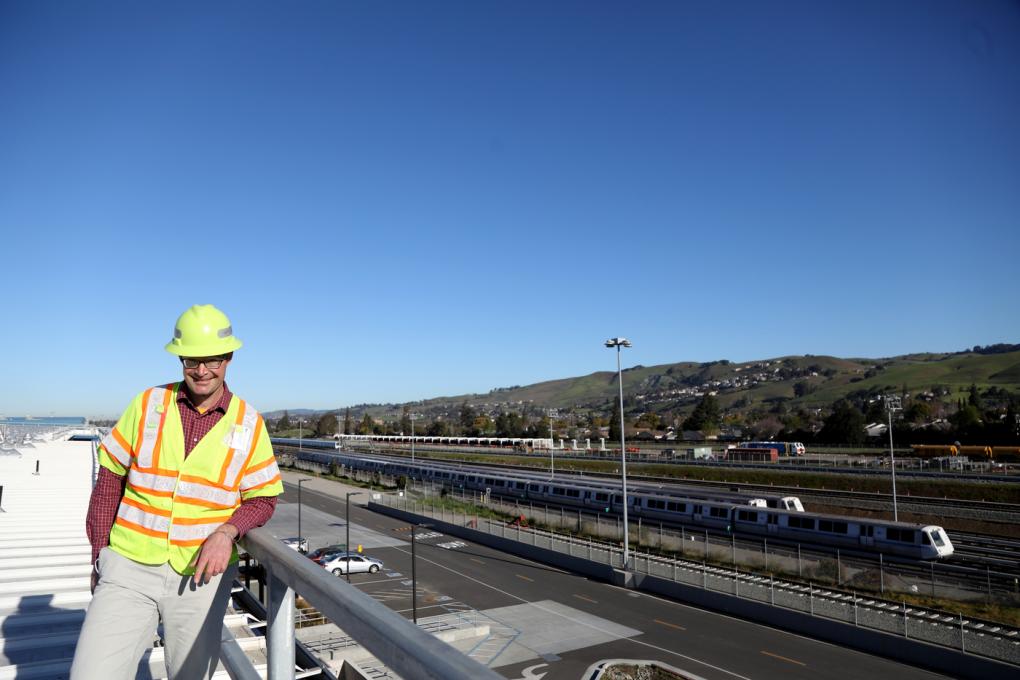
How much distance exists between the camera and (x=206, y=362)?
2.90 m

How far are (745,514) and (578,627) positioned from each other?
16.6 m

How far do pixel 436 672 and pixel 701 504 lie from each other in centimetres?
3999

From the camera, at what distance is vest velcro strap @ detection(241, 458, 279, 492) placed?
9.68 feet

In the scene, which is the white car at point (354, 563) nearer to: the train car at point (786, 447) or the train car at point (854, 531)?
the train car at point (854, 531)

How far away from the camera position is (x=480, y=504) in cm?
5128

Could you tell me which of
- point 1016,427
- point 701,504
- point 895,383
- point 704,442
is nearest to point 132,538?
point 701,504

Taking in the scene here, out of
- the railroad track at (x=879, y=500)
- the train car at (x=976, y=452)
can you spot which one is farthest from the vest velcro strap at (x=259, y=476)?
the train car at (x=976, y=452)

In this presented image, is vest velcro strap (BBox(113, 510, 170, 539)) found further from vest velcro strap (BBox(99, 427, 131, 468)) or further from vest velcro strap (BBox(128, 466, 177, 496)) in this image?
vest velcro strap (BBox(99, 427, 131, 468))

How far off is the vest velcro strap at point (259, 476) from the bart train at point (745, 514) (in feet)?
110

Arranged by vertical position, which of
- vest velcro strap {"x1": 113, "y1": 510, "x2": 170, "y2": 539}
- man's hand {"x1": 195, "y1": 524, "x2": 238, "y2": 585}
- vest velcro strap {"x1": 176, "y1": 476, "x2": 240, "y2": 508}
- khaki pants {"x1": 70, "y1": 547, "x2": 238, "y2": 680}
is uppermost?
vest velcro strap {"x1": 176, "y1": 476, "x2": 240, "y2": 508}

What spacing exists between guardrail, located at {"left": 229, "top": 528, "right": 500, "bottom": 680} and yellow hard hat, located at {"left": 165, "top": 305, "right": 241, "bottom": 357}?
80 cm

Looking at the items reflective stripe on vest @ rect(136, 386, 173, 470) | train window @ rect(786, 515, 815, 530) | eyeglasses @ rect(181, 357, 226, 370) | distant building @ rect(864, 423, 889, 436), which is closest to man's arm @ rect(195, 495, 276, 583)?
reflective stripe on vest @ rect(136, 386, 173, 470)

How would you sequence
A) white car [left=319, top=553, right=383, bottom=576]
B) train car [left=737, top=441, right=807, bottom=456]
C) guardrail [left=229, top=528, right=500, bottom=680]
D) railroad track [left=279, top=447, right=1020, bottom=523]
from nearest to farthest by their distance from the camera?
1. guardrail [left=229, top=528, right=500, bottom=680]
2. white car [left=319, top=553, right=383, bottom=576]
3. railroad track [left=279, top=447, right=1020, bottom=523]
4. train car [left=737, top=441, right=807, bottom=456]

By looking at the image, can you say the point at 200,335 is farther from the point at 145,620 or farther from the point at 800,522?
the point at 800,522
